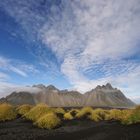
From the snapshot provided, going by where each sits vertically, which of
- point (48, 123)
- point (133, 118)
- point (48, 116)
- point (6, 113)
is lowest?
point (48, 123)

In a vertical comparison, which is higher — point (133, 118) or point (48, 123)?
point (133, 118)

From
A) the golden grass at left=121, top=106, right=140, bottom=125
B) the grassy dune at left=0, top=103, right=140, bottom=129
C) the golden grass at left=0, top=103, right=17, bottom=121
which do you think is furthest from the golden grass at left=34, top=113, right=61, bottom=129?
the golden grass at left=121, top=106, right=140, bottom=125

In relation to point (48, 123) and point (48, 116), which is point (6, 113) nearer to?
point (48, 116)

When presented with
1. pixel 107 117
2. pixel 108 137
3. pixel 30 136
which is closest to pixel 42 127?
pixel 30 136

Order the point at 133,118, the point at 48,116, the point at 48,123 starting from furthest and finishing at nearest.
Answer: the point at 133,118 → the point at 48,116 → the point at 48,123

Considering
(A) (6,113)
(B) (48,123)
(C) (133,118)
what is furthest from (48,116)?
(C) (133,118)

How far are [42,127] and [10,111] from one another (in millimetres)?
13950

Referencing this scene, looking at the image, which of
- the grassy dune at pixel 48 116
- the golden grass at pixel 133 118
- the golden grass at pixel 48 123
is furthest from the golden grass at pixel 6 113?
the golden grass at pixel 133 118

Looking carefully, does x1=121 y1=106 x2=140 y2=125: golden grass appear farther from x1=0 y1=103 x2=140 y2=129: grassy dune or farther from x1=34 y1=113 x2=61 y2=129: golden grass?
x1=34 y1=113 x2=61 y2=129: golden grass

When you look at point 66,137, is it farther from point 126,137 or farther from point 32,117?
point 32,117

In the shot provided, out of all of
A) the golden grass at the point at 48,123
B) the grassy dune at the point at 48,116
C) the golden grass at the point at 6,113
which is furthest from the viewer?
the golden grass at the point at 6,113

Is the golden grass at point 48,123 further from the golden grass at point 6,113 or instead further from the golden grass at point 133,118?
the golden grass at point 133,118

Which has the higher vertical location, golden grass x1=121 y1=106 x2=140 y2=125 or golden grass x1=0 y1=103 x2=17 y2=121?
golden grass x1=0 y1=103 x2=17 y2=121

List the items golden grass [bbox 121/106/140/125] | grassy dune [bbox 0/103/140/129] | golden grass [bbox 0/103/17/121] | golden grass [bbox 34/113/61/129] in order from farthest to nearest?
golden grass [bbox 0/103/17/121], golden grass [bbox 121/106/140/125], grassy dune [bbox 0/103/140/129], golden grass [bbox 34/113/61/129]
